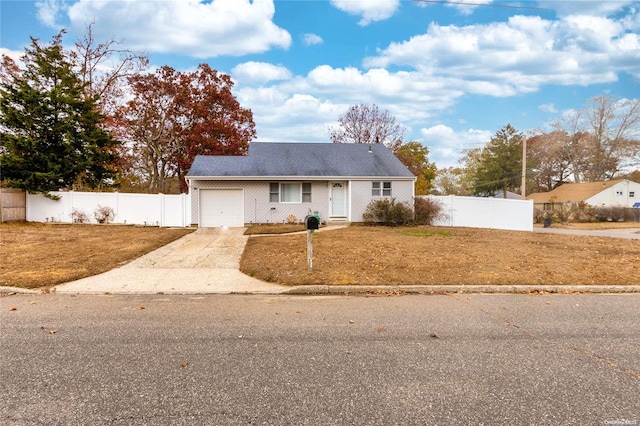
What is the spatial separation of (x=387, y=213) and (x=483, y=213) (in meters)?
5.69

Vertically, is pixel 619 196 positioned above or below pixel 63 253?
above

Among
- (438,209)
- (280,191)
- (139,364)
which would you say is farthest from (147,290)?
(438,209)

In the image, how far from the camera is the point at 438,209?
20.5 m

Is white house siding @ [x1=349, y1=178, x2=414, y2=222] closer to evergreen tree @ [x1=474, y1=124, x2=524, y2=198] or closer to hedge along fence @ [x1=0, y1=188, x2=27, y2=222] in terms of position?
hedge along fence @ [x1=0, y1=188, x2=27, y2=222]

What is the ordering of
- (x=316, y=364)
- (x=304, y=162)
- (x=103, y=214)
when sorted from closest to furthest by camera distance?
(x=316, y=364) → (x=103, y=214) → (x=304, y=162)

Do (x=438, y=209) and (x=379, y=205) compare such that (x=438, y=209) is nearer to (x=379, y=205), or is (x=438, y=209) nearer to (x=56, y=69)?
(x=379, y=205)

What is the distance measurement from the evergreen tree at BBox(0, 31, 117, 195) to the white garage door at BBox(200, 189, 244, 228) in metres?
6.88

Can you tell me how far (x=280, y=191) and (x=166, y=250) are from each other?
9242mm

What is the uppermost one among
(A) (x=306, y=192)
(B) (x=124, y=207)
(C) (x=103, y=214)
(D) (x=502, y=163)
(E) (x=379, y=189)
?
(D) (x=502, y=163)

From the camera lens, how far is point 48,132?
19.2m

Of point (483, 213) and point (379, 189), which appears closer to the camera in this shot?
point (379, 189)

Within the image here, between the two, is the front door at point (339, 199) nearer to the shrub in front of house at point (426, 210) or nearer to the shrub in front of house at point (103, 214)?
the shrub in front of house at point (426, 210)

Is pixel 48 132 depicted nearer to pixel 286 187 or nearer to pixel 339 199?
pixel 286 187

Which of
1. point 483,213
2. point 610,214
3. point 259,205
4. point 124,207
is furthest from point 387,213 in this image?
point 610,214
